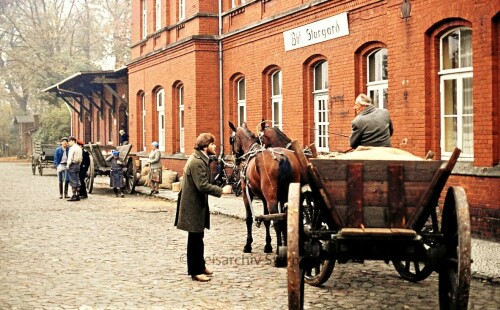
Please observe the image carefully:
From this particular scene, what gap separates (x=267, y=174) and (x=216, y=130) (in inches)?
514

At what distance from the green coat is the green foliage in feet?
130

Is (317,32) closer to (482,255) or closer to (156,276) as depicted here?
(482,255)

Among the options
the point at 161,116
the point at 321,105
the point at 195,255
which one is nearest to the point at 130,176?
the point at 161,116

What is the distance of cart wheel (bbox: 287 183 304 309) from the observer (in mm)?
5926

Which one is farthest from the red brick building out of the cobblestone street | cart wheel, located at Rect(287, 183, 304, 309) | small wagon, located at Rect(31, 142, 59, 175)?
small wagon, located at Rect(31, 142, 59, 175)

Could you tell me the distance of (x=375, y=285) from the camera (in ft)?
27.0

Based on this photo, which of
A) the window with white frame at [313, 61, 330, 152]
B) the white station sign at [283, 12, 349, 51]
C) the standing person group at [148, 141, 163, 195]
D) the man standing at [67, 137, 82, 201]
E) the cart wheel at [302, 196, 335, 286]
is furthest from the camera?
the standing person group at [148, 141, 163, 195]

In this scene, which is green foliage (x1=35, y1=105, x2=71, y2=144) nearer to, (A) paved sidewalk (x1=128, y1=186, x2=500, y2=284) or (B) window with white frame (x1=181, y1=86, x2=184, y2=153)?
(B) window with white frame (x1=181, y1=86, x2=184, y2=153)

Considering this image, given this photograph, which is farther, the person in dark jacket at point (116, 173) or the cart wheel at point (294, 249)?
the person in dark jacket at point (116, 173)

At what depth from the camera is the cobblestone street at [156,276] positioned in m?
7.41

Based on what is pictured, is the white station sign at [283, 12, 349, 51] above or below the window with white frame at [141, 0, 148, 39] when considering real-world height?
below

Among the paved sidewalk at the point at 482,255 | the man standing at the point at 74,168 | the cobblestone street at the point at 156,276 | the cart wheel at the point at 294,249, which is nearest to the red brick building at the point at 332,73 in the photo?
the paved sidewalk at the point at 482,255

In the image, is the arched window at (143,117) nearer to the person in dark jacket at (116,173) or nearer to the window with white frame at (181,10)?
the window with white frame at (181,10)

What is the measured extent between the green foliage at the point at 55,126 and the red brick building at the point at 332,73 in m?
20.3
